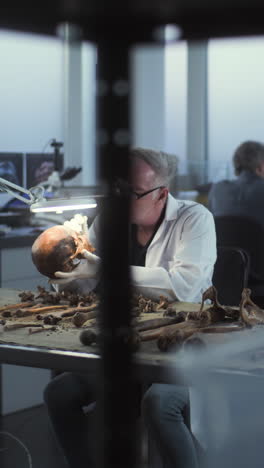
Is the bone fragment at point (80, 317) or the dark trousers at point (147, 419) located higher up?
the bone fragment at point (80, 317)

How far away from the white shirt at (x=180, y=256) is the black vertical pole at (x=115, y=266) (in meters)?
1.02

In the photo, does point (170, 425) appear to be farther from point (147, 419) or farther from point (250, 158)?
point (250, 158)

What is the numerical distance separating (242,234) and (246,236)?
14 mm

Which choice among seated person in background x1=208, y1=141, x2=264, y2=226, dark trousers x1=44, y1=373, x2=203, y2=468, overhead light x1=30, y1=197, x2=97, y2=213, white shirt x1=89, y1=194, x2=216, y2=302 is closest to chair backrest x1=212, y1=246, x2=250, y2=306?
white shirt x1=89, y1=194, x2=216, y2=302

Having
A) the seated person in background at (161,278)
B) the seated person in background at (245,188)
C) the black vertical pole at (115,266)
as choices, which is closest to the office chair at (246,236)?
the seated person in background at (245,188)

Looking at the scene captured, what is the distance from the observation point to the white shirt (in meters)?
1.31

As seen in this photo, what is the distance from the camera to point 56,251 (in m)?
1.07

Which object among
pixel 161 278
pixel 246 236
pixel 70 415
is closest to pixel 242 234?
pixel 246 236

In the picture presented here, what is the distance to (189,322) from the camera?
1.03 meters

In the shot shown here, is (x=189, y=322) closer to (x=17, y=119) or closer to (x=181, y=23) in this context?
(x=181, y=23)

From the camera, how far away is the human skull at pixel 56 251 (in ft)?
3.50

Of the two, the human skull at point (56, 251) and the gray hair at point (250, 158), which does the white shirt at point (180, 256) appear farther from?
the gray hair at point (250, 158)

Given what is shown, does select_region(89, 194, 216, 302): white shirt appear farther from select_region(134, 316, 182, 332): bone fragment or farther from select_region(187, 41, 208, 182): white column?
select_region(187, 41, 208, 182): white column

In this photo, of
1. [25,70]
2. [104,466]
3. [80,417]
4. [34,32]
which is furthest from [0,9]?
[25,70]
